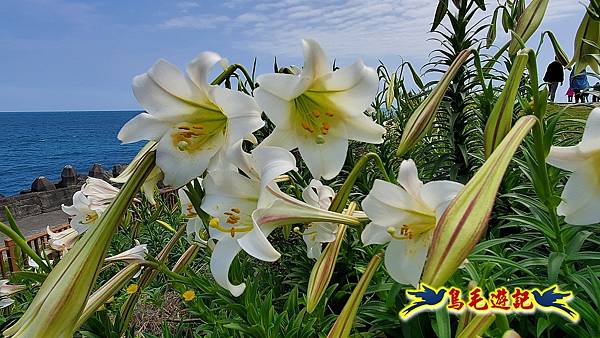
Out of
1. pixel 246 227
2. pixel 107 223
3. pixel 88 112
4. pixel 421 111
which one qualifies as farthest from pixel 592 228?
pixel 88 112

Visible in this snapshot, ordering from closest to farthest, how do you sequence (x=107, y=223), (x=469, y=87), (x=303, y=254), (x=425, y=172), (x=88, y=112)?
(x=107, y=223) < (x=303, y=254) < (x=469, y=87) < (x=425, y=172) < (x=88, y=112)

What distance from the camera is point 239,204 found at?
1.73 ft

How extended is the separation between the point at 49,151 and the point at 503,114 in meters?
67.6

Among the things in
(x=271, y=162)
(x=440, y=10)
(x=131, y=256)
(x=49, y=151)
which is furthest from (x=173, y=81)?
(x=49, y=151)

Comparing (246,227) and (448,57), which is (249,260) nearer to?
(448,57)

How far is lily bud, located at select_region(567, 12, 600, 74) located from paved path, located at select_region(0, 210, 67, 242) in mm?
7071

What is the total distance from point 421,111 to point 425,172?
1.47 metres

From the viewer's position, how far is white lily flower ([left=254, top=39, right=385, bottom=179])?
0.50 m

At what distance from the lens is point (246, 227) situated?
0.53 metres

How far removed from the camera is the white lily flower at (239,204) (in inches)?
17.9

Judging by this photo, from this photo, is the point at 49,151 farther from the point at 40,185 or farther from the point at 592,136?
the point at 592,136

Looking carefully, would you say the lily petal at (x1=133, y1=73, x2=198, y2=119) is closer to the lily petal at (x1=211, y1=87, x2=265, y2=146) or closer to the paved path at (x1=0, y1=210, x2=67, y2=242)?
the lily petal at (x1=211, y1=87, x2=265, y2=146)

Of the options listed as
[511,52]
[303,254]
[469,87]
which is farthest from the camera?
[469,87]

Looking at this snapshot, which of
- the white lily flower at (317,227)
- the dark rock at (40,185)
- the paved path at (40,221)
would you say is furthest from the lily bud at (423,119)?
the dark rock at (40,185)
